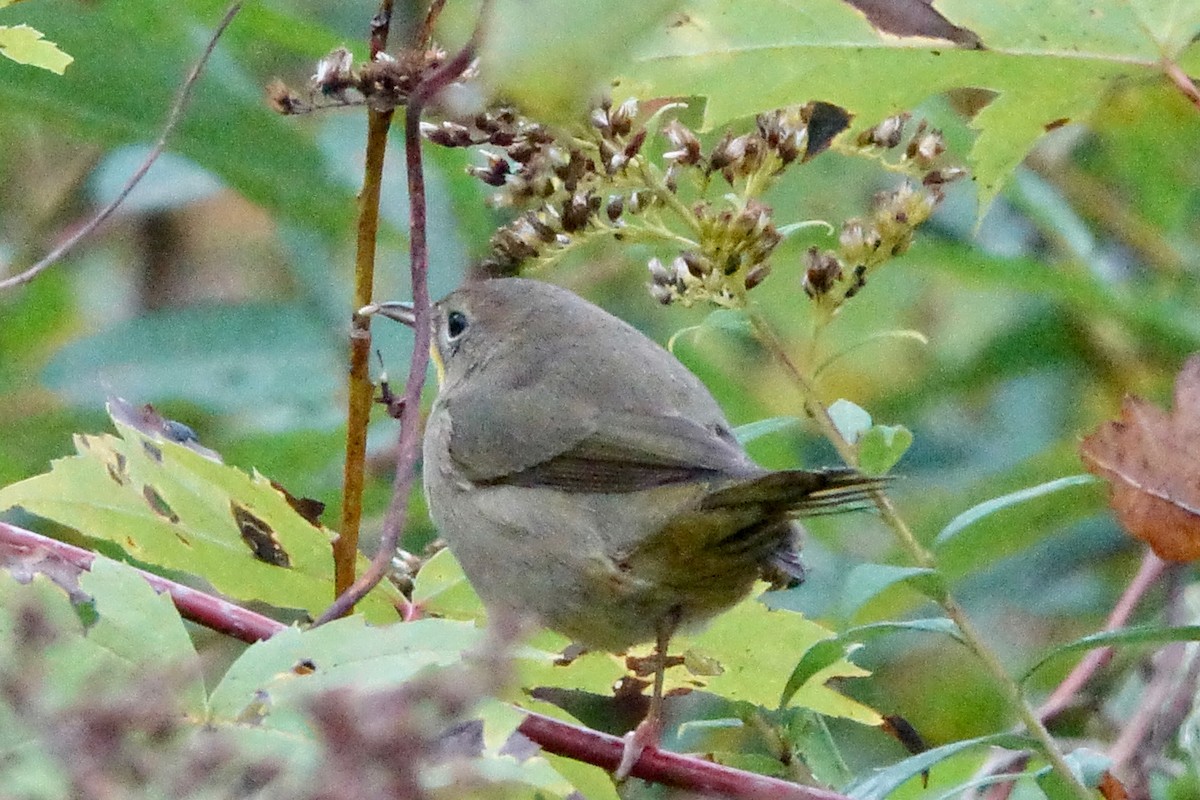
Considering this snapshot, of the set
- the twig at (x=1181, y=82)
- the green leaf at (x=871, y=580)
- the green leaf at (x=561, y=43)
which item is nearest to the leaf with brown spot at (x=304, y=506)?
the green leaf at (x=871, y=580)

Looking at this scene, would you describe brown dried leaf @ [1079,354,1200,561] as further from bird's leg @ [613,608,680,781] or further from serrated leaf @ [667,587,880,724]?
bird's leg @ [613,608,680,781]

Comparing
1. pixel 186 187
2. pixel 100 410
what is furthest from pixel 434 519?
pixel 186 187

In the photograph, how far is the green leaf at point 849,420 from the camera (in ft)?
7.09

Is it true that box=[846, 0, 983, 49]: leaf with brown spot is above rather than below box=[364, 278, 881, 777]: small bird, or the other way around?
above

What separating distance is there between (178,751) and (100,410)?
2.65 m

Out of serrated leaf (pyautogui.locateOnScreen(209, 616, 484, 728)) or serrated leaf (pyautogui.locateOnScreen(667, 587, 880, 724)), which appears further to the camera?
serrated leaf (pyautogui.locateOnScreen(667, 587, 880, 724))

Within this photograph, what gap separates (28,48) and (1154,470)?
1398 millimetres

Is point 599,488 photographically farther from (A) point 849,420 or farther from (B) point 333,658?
(B) point 333,658

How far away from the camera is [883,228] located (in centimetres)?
200

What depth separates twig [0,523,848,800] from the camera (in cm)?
176

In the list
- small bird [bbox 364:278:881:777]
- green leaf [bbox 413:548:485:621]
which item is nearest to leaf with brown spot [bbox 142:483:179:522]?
green leaf [bbox 413:548:485:621]

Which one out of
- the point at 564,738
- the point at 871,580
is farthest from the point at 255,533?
the point at 871,580

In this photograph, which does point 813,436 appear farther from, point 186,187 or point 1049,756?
point 1049,756

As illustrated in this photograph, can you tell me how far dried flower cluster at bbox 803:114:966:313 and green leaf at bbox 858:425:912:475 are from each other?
7.1 inches
